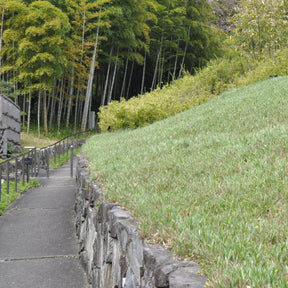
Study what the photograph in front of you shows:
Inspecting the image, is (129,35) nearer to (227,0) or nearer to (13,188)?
(227,0)

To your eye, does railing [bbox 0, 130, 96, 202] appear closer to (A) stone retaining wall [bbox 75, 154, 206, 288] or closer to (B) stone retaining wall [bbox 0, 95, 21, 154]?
(B) stone retaining wall [bbox 0, 95, 21, 154]

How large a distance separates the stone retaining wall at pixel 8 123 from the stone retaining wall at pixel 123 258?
32.7 ft

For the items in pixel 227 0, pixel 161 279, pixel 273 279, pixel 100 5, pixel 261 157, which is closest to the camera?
pixel 273 279

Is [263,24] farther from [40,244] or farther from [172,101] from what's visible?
[40,244]

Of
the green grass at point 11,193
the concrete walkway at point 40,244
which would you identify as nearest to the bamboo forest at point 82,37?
the green grass at point 11,193

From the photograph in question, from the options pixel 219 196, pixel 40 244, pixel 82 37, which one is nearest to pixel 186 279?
pixel 219 196

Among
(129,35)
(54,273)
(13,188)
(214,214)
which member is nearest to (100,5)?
(129,35)

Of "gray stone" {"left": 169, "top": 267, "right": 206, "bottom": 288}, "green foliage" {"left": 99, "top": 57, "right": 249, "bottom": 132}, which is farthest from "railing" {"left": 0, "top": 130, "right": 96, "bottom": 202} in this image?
"gray stone" {"left": 169, "top": 267, "right": 206, "bottom": 288}

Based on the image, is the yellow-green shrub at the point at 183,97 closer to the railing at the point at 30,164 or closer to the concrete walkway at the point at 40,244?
the railing at the point at 30,164

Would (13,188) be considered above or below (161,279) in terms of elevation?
below

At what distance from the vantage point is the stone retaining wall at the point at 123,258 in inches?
68.4

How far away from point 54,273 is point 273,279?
3581mm

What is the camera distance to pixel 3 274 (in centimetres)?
447

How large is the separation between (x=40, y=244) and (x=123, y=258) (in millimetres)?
3325
